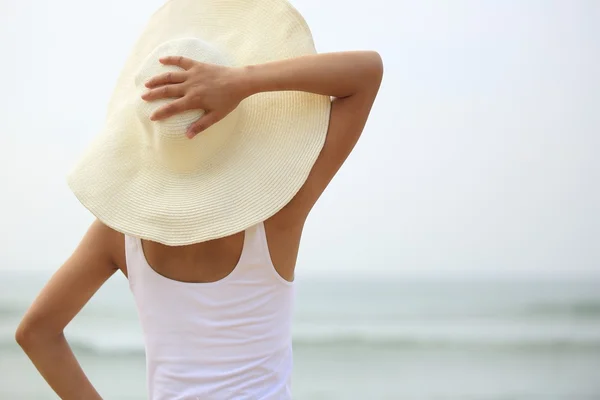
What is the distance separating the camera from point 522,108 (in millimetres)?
6371

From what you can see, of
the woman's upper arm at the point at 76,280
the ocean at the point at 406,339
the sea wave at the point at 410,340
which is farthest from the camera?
the sea wave at the point at 410,340

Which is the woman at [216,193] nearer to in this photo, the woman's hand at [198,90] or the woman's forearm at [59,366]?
the woman's hand at [198,90]

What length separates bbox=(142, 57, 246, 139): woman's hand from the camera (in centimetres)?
85

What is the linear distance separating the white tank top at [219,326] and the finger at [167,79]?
20 cm

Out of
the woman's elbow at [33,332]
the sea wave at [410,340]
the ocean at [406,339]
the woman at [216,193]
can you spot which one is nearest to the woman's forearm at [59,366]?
the woman's elbow at [33,332]

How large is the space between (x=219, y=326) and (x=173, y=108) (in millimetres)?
285

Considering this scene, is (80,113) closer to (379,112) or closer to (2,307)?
(2,307)

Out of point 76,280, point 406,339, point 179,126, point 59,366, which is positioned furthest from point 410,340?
point 179,126

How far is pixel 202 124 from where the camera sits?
85 centimetres

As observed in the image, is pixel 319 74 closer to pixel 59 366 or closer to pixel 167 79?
pixel 167 79

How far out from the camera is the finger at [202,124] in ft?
2.80

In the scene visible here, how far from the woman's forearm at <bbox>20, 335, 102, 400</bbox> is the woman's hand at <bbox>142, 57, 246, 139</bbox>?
0.44 meters

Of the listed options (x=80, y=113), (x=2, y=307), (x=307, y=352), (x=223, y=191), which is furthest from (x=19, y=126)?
(x=223, y=191)

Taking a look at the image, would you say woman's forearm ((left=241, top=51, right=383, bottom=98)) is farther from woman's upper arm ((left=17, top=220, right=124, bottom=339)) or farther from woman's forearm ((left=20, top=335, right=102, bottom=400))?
woman's forearm ((left=20, top=335, right=102, bottom=400))
